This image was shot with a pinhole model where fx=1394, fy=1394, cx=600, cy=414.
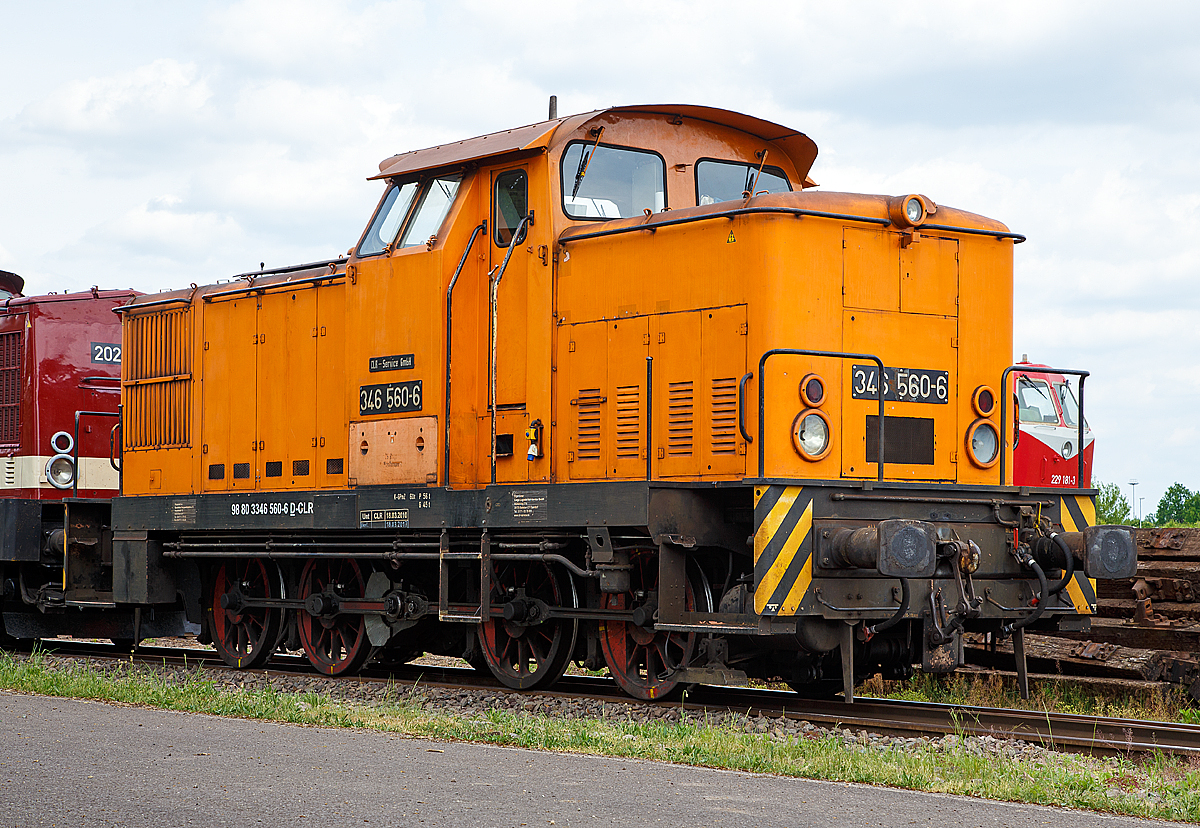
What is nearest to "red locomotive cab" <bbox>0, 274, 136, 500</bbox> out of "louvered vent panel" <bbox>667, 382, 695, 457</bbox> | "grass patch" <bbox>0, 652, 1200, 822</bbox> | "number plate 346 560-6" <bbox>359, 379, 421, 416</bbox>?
"number plate 346 560-6" <bbox>359, 379, 421, 416</bbox>

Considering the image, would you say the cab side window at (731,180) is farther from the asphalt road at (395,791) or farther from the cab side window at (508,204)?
the asphalt road at (395,791)

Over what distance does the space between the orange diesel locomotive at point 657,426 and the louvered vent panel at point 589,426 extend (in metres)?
0.02

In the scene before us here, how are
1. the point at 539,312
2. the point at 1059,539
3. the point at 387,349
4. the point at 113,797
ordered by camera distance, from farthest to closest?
the point at 387,349
the point at 539,312
the point at 1059,539
the point at 113,797

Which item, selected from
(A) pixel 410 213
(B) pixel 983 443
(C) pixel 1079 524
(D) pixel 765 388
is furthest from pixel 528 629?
(C) pixel 1079 524

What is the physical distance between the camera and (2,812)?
19.0 ft

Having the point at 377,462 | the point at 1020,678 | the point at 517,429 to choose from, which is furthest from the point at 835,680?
the point at 377,462

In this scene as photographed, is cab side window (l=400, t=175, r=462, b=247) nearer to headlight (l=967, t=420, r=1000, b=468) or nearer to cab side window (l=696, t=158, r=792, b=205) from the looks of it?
cab side window (l=696, t=158, r=792, b=205)

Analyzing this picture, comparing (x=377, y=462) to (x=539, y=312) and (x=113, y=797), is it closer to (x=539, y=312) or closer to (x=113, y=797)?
(x=539, y=312)

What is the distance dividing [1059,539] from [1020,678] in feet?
3.45

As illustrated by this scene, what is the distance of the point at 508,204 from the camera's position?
1055 cm

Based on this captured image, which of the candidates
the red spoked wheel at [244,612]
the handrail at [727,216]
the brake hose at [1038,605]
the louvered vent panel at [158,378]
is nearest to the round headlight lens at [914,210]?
the handrail at [727,216]

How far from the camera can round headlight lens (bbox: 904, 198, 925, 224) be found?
961 centimetres

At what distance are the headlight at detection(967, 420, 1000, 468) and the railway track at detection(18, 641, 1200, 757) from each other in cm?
177

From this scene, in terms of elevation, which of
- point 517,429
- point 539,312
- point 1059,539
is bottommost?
point 1059,539
